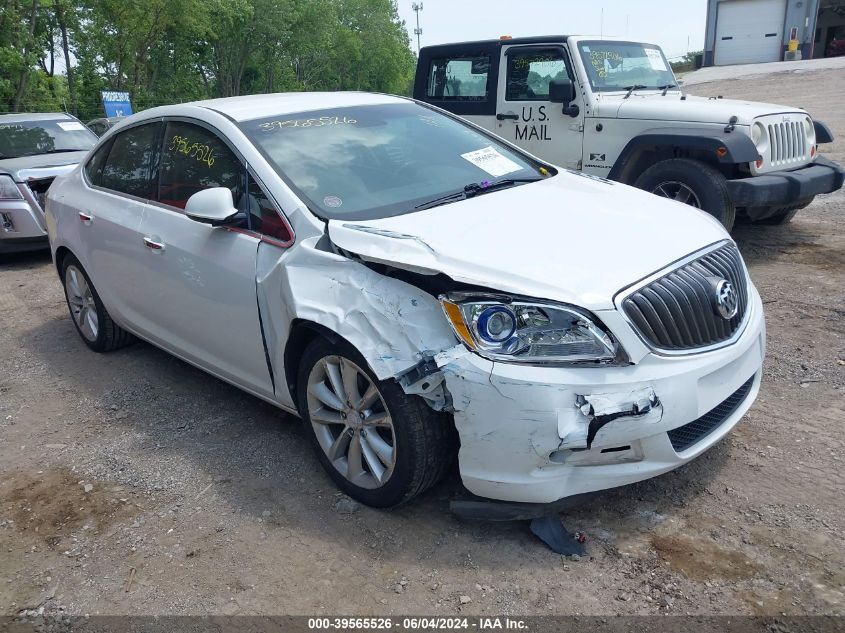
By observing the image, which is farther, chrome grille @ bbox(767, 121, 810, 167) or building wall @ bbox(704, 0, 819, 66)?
building wall @ bbox(704, 0, 819, 66)

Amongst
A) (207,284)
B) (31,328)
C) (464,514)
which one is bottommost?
(31,328)

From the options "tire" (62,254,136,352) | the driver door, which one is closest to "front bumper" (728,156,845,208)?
the driver door

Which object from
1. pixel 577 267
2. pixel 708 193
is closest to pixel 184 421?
pixel 577 267

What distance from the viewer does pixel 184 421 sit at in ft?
13.6

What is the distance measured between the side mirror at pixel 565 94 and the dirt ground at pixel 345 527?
3.28 metres

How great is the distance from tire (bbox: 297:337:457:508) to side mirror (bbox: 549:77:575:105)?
4.71 m

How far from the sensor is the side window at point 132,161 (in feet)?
14.3

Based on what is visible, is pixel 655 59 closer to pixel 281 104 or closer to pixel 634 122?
pixel 634 122

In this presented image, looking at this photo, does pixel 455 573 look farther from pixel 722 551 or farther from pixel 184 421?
pixel 184 421

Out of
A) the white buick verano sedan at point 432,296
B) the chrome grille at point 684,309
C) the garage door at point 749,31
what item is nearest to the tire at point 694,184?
the white buick verano sedan at point 432,296

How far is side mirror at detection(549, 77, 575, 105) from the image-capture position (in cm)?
685

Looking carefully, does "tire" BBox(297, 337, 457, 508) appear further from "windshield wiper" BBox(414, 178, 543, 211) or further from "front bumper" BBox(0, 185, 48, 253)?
"front bumper" BBox(0, 185, 48, 253)

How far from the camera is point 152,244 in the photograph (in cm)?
403

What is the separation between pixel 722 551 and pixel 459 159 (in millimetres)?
2308
